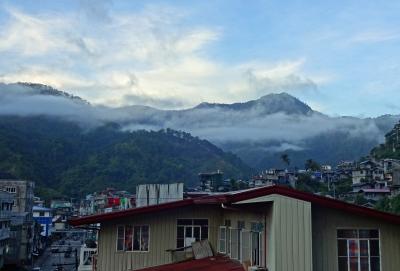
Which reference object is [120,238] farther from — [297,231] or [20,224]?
[20,224]

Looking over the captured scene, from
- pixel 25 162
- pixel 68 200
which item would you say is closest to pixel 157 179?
pixel 68 200

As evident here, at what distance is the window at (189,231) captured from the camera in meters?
20.1

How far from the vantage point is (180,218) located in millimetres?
20156

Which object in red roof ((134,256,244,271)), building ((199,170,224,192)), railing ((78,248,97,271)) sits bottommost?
railing ((78,248,97,271))

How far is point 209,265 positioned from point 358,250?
5.19m

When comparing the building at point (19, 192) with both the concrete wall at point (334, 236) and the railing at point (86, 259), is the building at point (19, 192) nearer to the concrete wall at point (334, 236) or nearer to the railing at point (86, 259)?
the railing at point (86, 259)

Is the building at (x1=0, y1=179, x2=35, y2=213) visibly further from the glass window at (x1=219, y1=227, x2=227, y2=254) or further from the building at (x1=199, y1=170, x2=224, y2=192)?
the glass window at (x1=219, y1=227, x2=227, y2=254)

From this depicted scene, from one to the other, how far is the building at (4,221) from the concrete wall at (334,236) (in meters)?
53.1

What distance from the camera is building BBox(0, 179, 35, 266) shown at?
6988cm

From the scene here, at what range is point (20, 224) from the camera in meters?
73.6

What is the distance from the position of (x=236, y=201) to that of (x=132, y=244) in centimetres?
727

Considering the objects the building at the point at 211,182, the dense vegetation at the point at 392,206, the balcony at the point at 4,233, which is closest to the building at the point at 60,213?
the building at the point at 211,182

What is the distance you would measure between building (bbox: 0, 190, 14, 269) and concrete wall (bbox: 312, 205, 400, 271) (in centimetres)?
5315

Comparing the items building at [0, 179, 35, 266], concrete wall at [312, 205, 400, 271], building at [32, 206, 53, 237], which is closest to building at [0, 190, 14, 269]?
building at [0, 179, 35, 266]
